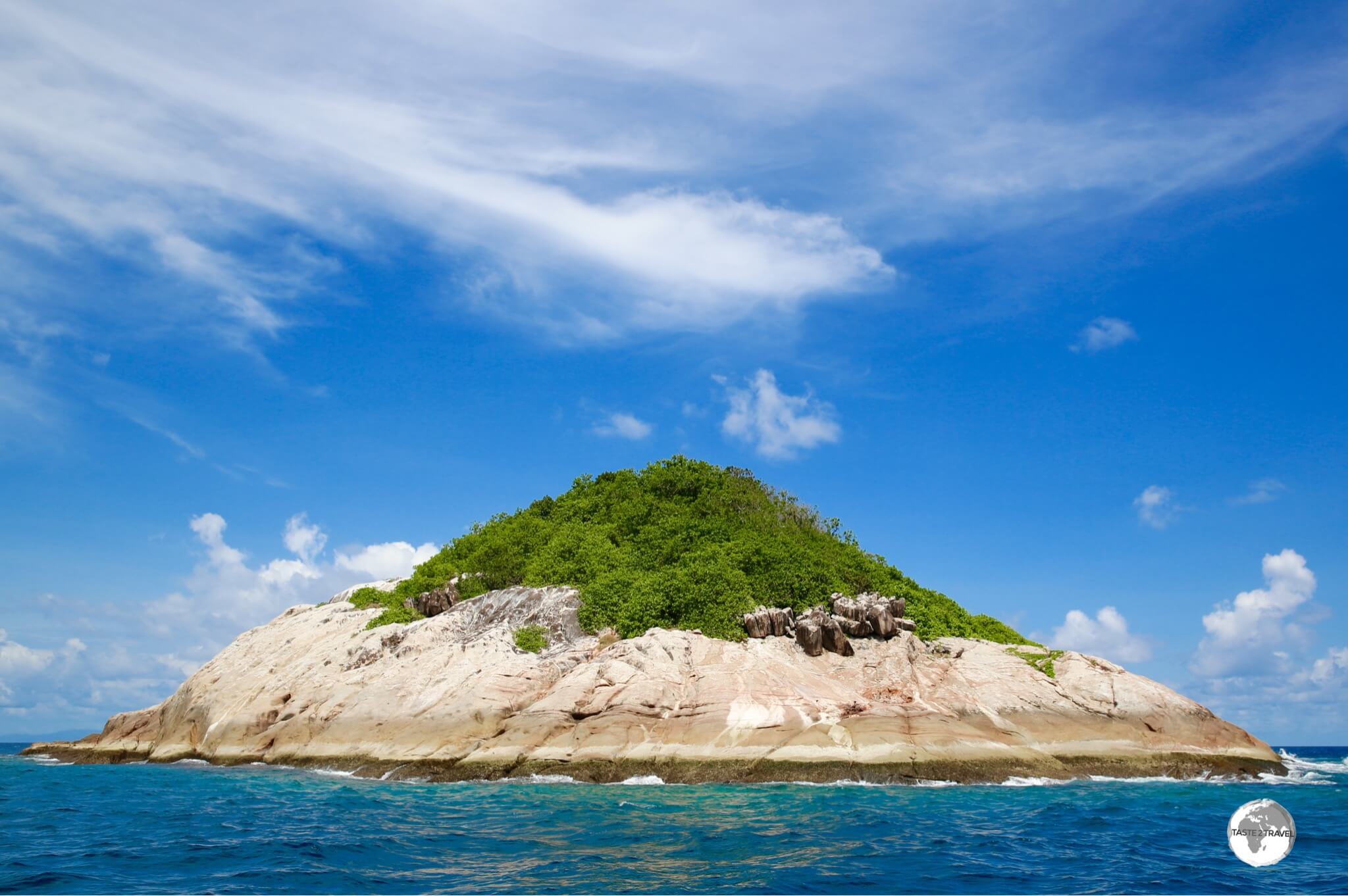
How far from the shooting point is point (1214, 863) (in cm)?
1873

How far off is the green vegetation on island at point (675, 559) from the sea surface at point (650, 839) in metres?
11.6

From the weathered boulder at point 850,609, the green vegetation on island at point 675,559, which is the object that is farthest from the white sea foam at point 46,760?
the weathered boulder at point 850,609

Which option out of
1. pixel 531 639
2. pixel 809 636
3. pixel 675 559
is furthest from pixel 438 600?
pixel 809 636

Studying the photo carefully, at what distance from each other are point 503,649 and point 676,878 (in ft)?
82.9

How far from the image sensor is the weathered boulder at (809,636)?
132 ft

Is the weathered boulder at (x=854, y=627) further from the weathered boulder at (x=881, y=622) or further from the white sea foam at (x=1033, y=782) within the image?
the white sea foam at (x=1033, y=782)

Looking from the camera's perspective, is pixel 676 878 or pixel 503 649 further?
pixel 503 649

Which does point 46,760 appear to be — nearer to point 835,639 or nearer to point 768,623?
point 768,623

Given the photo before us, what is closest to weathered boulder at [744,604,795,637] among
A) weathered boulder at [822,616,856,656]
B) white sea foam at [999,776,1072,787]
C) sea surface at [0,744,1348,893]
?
weathered boulder at [822,616,856,656]

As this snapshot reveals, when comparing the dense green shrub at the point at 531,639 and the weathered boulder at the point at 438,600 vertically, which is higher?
the weathered boulder at the point at 438,600

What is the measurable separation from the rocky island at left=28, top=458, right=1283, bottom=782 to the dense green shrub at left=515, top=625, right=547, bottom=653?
11cm

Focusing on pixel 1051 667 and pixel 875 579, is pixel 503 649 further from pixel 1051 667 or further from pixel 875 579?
pixel 1051 667

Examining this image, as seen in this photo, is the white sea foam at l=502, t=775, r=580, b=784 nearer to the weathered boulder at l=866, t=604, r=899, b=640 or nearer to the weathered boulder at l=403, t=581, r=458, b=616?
the weathered boulder at l=403, t=581, r=458, b=616

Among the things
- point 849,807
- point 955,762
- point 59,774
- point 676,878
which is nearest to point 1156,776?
point 955,762
